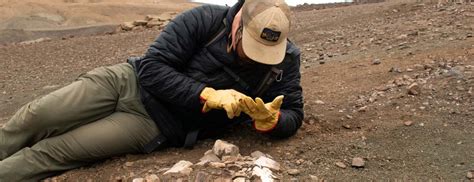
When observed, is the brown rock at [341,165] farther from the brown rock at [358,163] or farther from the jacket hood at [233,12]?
the jacket hood at [233,12]

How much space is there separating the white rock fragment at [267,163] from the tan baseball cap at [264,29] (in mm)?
499

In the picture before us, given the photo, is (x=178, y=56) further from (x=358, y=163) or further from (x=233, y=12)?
(x=358, y=163)

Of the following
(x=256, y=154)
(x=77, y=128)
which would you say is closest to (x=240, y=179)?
(x=256, y=154)

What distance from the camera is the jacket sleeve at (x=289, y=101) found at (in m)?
3.27

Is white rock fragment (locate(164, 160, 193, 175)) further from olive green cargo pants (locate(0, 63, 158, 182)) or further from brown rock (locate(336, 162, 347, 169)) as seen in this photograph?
brown rock (locate(336, 162, 347, 169))

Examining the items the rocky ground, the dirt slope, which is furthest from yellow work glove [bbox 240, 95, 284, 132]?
the dirt slope

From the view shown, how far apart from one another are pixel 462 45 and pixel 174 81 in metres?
3.16

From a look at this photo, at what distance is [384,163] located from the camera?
3.08 m

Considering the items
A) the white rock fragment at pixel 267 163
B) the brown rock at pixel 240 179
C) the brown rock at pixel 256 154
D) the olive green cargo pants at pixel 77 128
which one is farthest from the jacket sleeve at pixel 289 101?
the olive green cargo pants at pixel 77 128

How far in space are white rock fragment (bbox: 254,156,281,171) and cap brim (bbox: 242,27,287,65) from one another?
50 centimetres

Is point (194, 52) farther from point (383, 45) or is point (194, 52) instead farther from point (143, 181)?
point (383, 45)

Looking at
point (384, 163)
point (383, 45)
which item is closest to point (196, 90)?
point (384, 163)

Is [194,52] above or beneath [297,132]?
above

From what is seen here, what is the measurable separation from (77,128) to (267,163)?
1135 millimetres
